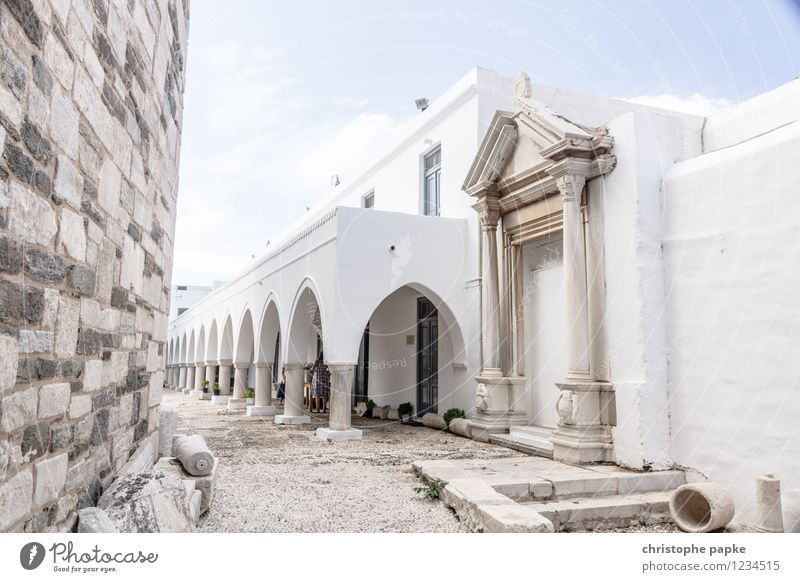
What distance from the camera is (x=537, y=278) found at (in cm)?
787

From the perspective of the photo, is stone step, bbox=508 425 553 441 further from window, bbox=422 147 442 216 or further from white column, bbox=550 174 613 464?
window, bbox=422 147 442 216

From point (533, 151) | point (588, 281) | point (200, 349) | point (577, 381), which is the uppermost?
point (533, 151)

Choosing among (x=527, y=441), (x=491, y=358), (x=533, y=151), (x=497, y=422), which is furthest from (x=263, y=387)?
(x=533, y=151)

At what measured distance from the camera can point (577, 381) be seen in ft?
19.6

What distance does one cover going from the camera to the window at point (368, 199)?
14363 mm

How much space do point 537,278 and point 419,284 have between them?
1932 mm

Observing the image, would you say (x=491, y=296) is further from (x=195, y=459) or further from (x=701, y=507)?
(x=195, y=459)

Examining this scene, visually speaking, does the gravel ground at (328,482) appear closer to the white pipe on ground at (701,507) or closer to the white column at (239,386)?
the white pipe on ground at (701,507)

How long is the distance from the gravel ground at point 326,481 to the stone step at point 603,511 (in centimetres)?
77

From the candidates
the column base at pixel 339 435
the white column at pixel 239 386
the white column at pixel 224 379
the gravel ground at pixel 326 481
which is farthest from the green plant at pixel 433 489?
the white column at pixel 224 379

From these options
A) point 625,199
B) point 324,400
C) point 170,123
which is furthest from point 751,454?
point 324,400

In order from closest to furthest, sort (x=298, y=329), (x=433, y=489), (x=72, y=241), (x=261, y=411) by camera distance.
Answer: (x=72, y=241)
(x=433, y=489)
(x=298, y=329)
(x=261, y=411)

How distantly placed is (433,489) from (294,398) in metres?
6.07

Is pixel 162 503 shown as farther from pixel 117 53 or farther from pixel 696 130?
pixel 696 130
